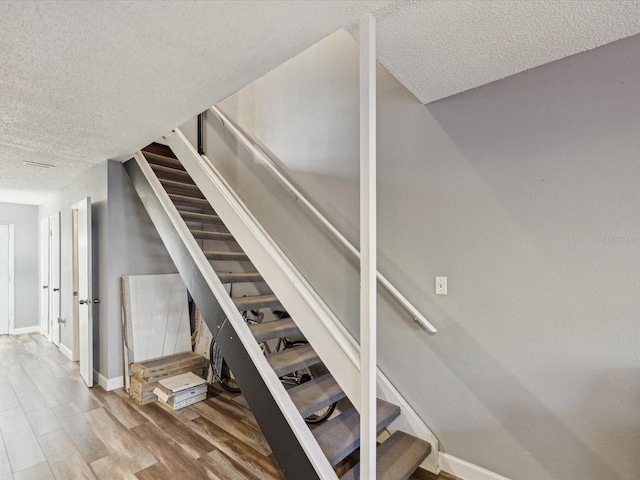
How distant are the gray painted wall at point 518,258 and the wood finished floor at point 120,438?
64 centimetres

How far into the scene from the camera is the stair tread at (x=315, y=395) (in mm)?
1771

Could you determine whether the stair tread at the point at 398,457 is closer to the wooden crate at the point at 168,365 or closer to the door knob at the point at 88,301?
the wooden crate at the point at 168,365

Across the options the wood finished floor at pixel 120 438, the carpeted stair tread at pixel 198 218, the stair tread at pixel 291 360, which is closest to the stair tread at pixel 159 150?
the carpeted stair tread at pixel 198 218

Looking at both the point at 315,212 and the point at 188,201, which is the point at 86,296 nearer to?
the point at 188,201

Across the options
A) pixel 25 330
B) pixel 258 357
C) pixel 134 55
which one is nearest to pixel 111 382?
pixel 258 357

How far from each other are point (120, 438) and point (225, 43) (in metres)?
2.69

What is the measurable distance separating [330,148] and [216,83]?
1044mm

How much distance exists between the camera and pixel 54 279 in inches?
183

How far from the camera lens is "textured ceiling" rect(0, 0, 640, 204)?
4.15 feet

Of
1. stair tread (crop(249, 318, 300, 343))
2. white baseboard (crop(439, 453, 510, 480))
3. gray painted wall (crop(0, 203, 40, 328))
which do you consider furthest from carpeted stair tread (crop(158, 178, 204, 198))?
gray painted wall (crop(0, 203, 40, 328))

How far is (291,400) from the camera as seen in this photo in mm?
1732

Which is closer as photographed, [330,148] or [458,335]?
[458,335]

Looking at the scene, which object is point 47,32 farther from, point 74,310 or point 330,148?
point 74,310

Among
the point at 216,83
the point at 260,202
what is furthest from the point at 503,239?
the point at 260,202
